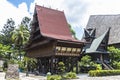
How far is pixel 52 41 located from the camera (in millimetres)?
27234

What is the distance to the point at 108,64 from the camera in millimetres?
33312

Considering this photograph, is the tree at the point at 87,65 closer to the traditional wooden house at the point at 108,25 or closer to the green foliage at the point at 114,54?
the green foliage at the point at 114,54

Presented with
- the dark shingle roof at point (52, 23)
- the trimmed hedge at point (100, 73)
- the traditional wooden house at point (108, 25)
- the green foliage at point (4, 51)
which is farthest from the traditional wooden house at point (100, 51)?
the green foliage at point (4, 51)

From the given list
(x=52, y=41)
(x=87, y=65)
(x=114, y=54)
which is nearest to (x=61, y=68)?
(x=87, y=65)

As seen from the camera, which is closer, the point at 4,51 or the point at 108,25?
the point at 108,25

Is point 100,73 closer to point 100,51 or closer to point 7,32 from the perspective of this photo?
point 100,51

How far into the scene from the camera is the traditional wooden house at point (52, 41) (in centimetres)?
2758

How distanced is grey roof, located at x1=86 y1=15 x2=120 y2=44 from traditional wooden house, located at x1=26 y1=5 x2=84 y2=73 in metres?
8.88

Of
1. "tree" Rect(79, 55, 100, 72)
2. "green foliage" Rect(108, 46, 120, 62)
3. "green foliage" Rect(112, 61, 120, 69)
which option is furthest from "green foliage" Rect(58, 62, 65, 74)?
"green foliage" Rect(108, 46, 120, 62)

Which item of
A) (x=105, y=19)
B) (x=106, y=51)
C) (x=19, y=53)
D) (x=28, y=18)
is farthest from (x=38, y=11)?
(x=28, y=18)

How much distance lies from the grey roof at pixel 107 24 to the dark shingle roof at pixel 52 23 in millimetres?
9030

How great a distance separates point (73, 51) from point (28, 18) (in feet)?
114

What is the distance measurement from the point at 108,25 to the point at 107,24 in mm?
381

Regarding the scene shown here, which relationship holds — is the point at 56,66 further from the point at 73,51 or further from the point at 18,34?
the point at 18,34
